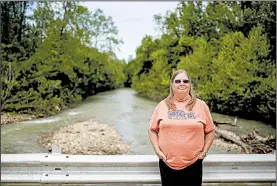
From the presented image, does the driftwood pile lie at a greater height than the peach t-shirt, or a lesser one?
lesser

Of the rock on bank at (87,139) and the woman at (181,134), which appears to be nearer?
the woman at (181,134)

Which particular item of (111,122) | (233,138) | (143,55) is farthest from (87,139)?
(233,138)

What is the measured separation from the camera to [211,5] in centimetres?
399

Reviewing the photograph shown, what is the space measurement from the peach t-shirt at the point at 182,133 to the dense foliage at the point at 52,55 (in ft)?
7.88

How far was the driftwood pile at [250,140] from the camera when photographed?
3.65 m

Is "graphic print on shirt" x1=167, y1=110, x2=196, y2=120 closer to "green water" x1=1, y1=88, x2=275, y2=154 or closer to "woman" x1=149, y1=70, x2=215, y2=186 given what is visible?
"woman" x1=149, y1=70, x2=215, y2=186

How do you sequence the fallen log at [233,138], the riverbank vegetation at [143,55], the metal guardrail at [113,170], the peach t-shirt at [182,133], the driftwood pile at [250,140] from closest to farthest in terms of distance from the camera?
the peach t-shirt at [182,133] → the metal guardrail at [113,170] → the driftwood pile at [250,140] → the fallen log at [233,138] → the riverbank vegetation at [143,55]

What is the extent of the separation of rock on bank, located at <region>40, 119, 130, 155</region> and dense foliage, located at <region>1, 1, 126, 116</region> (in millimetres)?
330

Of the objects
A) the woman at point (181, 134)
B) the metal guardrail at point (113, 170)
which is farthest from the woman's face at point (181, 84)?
the metal guardrail at point (113, 170)

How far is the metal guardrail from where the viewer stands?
1.81m

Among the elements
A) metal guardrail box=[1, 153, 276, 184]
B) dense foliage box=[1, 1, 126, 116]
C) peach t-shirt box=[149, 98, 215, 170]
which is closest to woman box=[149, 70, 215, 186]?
peach t-shirt box=[149, 98, 215, 170]

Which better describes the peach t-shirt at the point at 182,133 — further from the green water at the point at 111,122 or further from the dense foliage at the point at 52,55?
the dense foliage at the point at 52,55

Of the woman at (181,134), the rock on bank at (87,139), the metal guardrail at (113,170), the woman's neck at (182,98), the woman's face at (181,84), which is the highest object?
the woman's face at (181,84)

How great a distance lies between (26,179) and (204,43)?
111 inches
